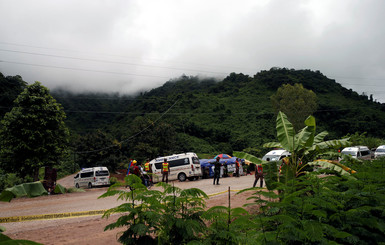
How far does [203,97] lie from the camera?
196 ft

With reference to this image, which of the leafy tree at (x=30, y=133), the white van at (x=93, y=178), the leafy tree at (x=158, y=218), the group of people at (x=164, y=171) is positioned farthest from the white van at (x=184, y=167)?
the leafy tree at (x=158, y=218)

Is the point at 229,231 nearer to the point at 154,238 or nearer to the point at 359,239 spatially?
the point at 154,238

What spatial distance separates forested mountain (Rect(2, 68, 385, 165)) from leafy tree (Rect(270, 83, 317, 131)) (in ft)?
22.7

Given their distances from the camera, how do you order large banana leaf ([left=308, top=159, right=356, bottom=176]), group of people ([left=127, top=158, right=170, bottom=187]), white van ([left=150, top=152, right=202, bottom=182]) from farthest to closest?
Answer: white van ([left=150, top=152, right=202, bottom=182]) → group of people ([left=127, top=158, right=170, bottom=187]) → large banana leaf ([left=308, top=159, right=356, bottom=176])

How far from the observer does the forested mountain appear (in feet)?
119

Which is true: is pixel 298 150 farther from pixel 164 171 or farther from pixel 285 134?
pixel 164 171

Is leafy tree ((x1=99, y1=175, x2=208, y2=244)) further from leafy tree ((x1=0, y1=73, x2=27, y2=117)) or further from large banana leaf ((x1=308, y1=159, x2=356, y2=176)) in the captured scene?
leafy tree ((x1=0, y1=73, x2=27, y2=117))

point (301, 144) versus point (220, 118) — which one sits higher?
point (220, 118)

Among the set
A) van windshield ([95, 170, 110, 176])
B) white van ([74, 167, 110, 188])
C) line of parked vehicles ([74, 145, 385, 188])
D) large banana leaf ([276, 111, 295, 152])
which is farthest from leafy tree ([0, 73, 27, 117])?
large banana leaf ([276, 111, 295, 152])

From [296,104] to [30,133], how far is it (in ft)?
106

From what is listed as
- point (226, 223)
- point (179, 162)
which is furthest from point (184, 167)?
point (226, 223)

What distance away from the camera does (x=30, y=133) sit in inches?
664

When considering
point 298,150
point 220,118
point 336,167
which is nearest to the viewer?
point 336,167

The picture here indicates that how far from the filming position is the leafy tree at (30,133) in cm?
1678
